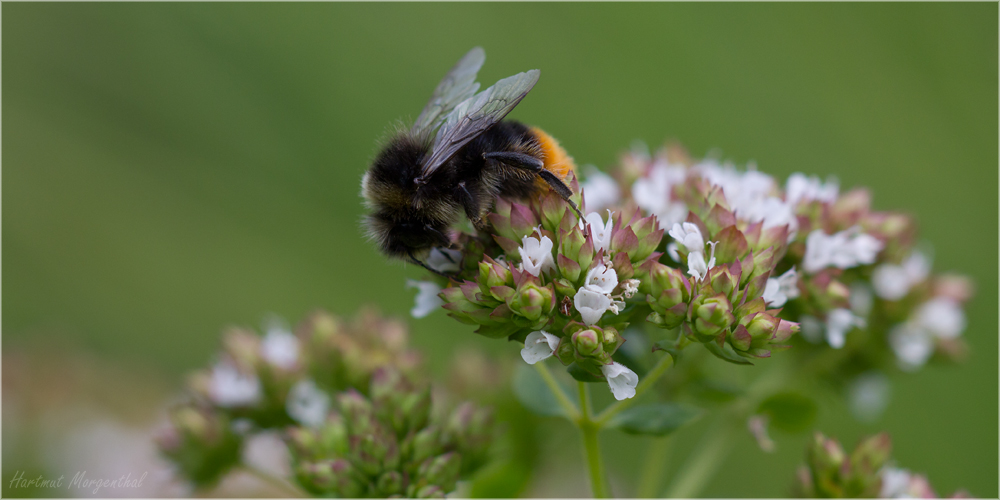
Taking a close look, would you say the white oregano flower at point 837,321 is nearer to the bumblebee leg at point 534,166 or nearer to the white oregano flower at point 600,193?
the white oregano flower at point 600,193

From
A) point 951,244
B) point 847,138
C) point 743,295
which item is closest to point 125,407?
point 743,295

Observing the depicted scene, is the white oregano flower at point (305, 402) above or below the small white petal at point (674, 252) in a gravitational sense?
below

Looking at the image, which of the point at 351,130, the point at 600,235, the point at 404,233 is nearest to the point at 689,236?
the point at 600,235

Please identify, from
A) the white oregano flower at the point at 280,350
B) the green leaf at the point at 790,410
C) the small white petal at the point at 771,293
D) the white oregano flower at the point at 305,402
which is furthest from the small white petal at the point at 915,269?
the white oregano flower at the point at 280,350

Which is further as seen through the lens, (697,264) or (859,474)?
(859,474)

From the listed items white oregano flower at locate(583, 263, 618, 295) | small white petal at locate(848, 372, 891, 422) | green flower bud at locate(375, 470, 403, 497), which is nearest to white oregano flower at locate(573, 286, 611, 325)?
white oregano flower at locate(583, 263, 618, 295)

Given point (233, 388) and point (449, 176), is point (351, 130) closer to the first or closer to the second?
point (233, 388)
